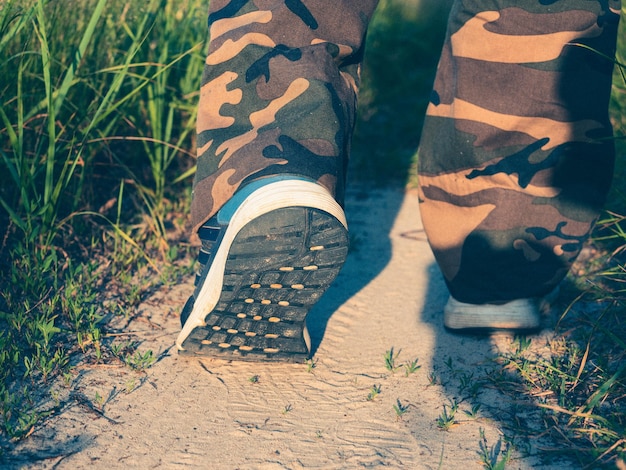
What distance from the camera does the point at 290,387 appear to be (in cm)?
159

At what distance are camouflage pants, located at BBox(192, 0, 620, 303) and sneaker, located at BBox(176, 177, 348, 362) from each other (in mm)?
81

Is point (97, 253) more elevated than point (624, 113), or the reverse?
point (624, 113)

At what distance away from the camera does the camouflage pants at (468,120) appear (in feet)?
4.90

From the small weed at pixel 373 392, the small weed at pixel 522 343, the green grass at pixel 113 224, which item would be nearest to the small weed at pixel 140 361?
the green grass at pixel 113 224

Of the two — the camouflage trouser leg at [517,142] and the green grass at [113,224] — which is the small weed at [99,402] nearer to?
the green grass at [113,224]

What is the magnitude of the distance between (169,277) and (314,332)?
0.52 metres

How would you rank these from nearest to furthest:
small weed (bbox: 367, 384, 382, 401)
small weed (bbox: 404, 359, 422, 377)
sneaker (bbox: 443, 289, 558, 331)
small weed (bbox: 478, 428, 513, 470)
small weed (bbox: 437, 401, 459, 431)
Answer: small weed (bbox: 478, 428, 513, 470) → small weed (bbox: 437, 401, 459, 431) → small weed (bbox: 367, 384, 382, 401) → small weed (bbox: 404, 359, 422, 377) → sneaker (bbox: 443, 289, 558, 331)

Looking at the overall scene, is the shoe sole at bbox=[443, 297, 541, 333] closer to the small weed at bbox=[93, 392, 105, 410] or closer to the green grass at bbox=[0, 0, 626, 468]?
the green grass at bbox=[0, 0, 626, 468]

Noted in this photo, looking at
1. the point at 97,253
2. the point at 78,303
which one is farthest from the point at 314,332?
the point at 97,253

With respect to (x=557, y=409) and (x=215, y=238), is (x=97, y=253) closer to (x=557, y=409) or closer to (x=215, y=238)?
(x=215, y=238)

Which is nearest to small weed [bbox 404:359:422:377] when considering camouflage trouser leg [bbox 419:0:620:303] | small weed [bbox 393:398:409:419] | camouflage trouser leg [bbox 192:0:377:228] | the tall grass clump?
small weed [bbox 393:398:409:419]

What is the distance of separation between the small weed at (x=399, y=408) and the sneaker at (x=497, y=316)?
1.22 feet

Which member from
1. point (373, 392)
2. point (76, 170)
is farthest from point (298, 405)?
point (76, 170)

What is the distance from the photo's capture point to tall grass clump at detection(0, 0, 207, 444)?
1693mm
